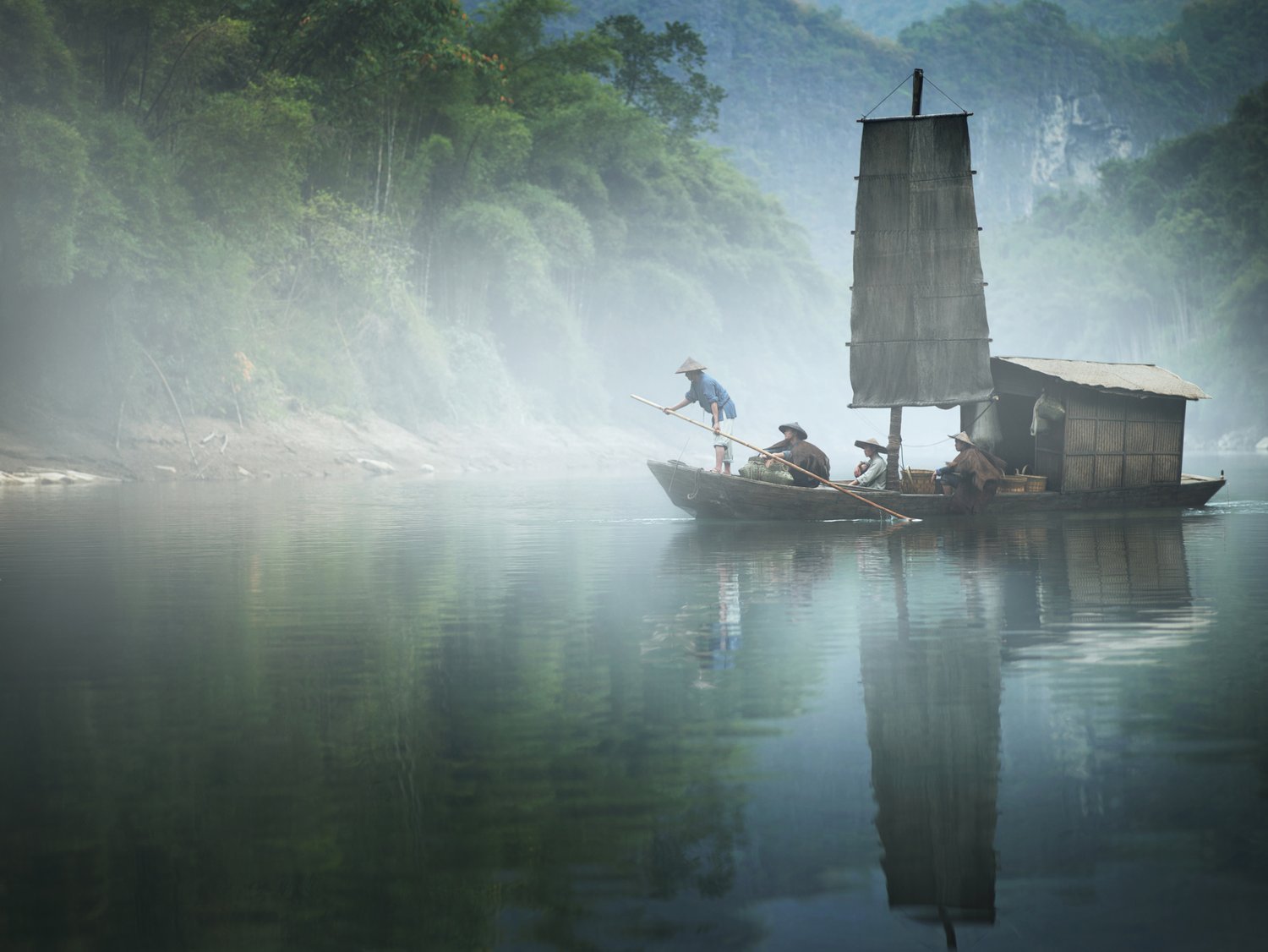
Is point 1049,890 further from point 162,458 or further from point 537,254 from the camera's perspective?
point 537,254

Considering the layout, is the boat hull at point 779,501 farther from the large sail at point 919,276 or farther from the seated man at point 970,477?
the large sail at point 919,276

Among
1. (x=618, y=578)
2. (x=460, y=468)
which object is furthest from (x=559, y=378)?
(x=618, y=578)

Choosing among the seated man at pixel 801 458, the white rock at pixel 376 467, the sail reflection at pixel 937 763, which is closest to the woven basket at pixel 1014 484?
the seated man at pixel 801 458

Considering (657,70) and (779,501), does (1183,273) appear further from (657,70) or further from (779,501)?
(779,501)

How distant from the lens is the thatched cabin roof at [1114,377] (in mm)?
21859

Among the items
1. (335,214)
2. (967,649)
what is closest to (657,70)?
(335,214)

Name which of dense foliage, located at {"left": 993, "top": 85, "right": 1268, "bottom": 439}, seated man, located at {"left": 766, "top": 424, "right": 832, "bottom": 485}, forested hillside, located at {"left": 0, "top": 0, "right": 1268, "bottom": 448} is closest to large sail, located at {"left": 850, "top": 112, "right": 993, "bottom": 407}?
seated man, located at {"left": 766, "top": 424, "right": 832, "bottom": 485}

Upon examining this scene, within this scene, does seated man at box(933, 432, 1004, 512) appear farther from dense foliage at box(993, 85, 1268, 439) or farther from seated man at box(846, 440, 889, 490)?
dense foliage at box(993, 85, 1268, 439)

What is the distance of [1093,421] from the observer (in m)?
22.3

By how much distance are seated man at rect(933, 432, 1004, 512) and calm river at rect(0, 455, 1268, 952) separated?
26.5 feet

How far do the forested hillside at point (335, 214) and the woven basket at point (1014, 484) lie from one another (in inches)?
752

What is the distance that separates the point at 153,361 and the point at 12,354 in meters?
3.21

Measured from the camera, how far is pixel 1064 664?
25.7 feet

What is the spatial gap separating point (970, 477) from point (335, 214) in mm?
24949
